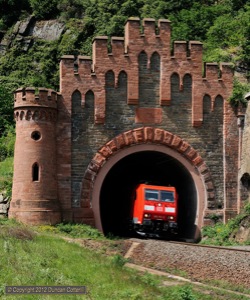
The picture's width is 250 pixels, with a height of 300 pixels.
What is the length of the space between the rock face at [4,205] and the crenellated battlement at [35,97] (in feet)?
14.7

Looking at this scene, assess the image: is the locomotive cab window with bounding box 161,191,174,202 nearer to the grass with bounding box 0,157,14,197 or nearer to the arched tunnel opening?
the arched tunnel opening

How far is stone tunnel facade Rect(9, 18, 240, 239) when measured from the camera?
2969 centimetres

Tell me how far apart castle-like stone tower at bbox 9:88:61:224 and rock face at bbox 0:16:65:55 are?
3989 centimetres

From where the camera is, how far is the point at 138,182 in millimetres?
37594

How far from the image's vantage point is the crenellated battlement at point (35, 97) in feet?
97.3

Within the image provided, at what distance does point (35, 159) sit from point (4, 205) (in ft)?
10.3

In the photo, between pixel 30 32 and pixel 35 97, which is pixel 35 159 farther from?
pixel 30 32

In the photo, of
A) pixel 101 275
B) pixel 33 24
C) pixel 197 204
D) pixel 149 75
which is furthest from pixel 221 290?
pixel 33 24

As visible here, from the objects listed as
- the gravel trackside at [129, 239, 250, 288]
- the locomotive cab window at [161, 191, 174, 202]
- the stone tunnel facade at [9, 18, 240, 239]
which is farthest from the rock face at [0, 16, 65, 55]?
the gravel trackside at [129, 239, 250, 288]

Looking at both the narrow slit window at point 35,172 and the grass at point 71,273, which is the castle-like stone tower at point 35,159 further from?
the grass at point 71,273

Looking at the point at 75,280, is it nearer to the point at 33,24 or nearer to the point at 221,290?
the point at 221,290

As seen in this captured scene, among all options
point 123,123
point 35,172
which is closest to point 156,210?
point 123,123

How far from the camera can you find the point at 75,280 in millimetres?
18234

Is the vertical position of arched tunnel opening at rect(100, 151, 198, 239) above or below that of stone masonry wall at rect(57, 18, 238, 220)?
below
